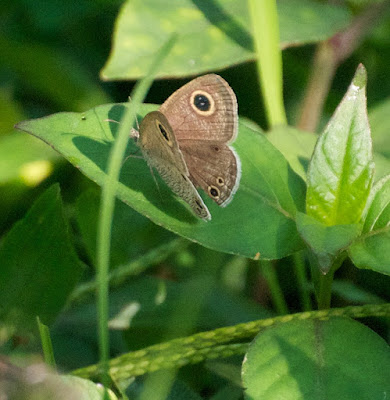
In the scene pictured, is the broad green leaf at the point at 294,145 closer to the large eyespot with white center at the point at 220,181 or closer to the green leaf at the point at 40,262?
the large eyespot with white center at the point at 220,181

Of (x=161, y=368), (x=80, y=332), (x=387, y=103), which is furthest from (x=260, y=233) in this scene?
(x=387, y=103)

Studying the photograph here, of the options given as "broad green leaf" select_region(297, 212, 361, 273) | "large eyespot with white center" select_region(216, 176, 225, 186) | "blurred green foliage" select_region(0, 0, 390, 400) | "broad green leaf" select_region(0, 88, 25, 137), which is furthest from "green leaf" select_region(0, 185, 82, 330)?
"broad green leaf" select_region(0, 88, 25, 137)

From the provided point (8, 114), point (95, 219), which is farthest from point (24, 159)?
point (95, 219)

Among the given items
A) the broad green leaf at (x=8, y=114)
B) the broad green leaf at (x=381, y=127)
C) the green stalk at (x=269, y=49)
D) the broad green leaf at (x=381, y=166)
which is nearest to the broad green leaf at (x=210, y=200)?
the broad green leaf at (x=381, y=166)

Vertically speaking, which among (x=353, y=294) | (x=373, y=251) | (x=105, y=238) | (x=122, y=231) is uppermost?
(x=105, y=238)

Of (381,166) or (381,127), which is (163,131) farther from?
(381,127)
